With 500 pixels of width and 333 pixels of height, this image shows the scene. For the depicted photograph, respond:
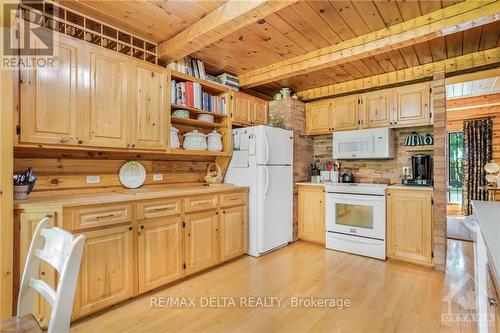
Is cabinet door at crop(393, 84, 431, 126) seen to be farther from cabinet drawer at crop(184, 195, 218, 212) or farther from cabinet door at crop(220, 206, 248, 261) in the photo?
cabinet drawer at crop(184, 195, 218, 212)

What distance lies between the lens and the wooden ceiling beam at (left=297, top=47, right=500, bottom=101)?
2988 millimetres

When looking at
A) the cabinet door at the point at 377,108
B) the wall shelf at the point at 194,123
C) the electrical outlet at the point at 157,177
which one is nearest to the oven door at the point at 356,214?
the cabinet door at the point at 377,108

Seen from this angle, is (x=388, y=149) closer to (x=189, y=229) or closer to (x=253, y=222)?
(x=253, y=222)

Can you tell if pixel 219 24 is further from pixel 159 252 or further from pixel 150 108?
pixel 159 252

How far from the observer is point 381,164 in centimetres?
396

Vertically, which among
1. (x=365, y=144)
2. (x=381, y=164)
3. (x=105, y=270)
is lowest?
(x=105, y=270)

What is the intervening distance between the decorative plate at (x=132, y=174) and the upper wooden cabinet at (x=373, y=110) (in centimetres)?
268

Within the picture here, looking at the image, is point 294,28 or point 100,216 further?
point 294,28

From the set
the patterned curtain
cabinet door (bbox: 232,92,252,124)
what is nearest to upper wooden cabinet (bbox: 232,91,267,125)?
cabinet door (bbox: 232,92,252,124)

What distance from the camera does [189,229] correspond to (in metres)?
2.76

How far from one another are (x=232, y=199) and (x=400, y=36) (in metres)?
2.45

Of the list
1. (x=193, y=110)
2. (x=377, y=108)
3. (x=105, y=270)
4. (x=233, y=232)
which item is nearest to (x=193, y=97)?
(x=193, y=110)

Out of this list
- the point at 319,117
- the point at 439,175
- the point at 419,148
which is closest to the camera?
the point at 439,175

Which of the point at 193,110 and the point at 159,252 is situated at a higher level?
the point at 193,110
